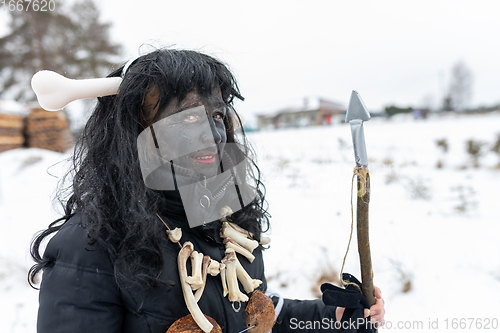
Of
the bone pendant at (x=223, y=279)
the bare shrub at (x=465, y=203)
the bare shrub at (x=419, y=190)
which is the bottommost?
the bare shrub at (x=465, y=203)

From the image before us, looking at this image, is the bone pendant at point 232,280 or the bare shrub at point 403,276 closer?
the bone pendant at point 232,280

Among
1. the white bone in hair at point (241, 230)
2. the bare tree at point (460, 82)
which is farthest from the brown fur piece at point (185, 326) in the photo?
the bare tree at point (460, 82)

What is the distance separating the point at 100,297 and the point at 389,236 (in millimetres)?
3449

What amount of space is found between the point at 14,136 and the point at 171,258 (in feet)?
32.4

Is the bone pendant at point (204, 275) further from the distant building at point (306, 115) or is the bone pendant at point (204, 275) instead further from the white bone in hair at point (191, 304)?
the distant building at point (306, 115)

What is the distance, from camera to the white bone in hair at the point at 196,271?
1069mm

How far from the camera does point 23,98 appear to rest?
521 inches

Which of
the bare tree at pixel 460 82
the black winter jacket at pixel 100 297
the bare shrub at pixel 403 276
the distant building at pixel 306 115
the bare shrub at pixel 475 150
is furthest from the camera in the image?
the bare tree at pixel 460 82

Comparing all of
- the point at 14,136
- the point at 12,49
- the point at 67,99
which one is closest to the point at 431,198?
the point at 67,99

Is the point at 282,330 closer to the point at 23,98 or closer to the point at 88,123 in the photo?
the point at 88,123

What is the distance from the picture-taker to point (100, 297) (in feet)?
3.20

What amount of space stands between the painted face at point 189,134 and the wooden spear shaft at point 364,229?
614 mm

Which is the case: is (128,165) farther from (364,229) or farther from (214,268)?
(364,229)

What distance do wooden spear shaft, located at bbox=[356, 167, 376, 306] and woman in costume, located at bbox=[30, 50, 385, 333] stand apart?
0.08 meters
